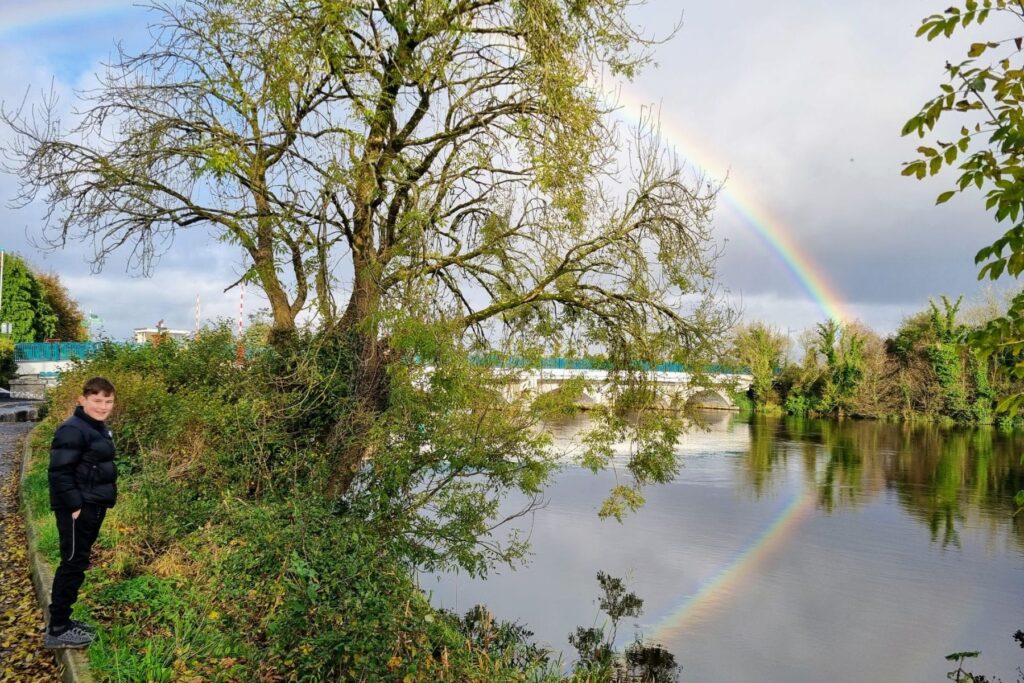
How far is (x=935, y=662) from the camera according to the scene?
36.9ft

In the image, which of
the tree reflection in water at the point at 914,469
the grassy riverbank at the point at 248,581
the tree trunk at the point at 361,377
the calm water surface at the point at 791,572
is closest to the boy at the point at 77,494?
the grassy riverbank at the point at 248,581

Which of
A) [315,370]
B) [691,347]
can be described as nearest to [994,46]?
Answer: [315,370]

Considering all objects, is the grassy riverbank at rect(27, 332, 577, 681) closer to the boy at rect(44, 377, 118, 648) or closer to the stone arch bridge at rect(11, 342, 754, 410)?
the boy at rect(44, 377, 118, 648)

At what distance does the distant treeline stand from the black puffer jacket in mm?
40792

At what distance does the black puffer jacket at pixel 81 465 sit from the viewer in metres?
4.44

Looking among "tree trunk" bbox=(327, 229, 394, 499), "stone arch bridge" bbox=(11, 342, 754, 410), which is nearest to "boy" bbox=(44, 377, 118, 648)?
"tree trunk" bbox=(327, 229, 394, 499)

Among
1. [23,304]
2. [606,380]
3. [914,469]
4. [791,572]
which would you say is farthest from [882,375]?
[23,304]

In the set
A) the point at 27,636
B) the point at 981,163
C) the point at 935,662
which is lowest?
the point at 935,662

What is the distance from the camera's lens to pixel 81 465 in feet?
14.8

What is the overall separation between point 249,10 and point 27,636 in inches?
292

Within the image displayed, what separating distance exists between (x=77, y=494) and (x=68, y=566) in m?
0.41

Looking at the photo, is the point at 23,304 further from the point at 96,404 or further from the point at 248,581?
the point at 248,581

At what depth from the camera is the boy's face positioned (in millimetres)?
4570

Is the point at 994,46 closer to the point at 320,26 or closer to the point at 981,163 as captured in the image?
the point at 981,163
